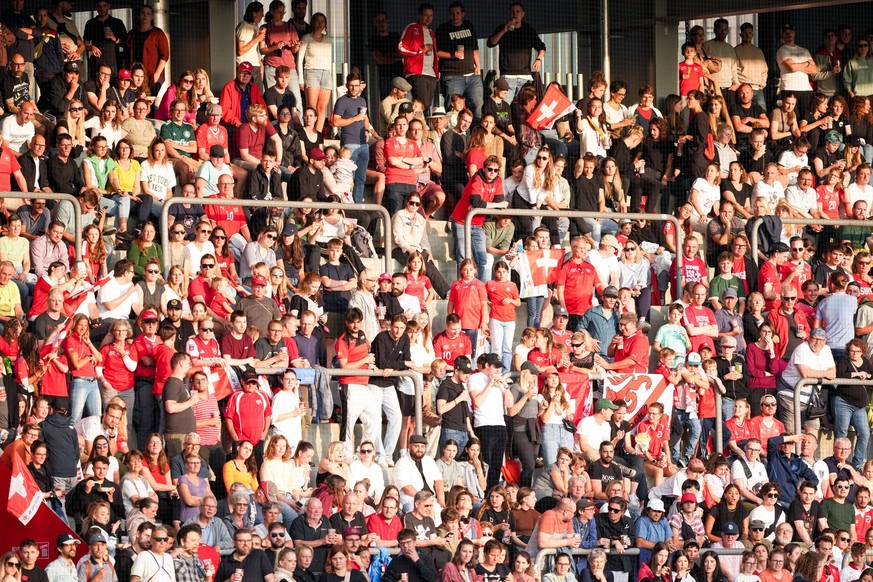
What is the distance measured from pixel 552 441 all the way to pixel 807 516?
216cm

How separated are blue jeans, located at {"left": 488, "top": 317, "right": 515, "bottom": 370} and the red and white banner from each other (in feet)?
3.00

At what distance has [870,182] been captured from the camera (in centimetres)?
1950

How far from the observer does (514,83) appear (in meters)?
19.6

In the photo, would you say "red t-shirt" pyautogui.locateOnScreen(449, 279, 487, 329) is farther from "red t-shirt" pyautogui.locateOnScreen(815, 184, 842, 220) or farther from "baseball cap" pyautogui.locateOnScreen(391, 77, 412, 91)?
"red t-shirt" pyautogui.locateOnScreen(815, 184, 842, 220)

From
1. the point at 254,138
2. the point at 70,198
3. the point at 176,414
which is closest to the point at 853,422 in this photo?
the point at 254,138

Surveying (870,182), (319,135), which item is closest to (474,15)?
(319,135)

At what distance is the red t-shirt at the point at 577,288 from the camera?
16.8 m

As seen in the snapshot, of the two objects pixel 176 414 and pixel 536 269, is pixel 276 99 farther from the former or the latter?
pixel 176 414

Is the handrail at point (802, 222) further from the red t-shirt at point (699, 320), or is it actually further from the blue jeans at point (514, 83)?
the blue jeans at point (514, 83)

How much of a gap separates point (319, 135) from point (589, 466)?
14.2 feet

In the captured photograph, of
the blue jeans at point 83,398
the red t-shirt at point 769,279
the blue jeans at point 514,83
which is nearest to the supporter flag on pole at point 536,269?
the red t-shirt at point 769,279

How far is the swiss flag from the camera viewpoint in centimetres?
1330

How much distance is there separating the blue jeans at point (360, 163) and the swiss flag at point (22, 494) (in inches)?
192

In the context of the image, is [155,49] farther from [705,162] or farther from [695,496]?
[695,496]
